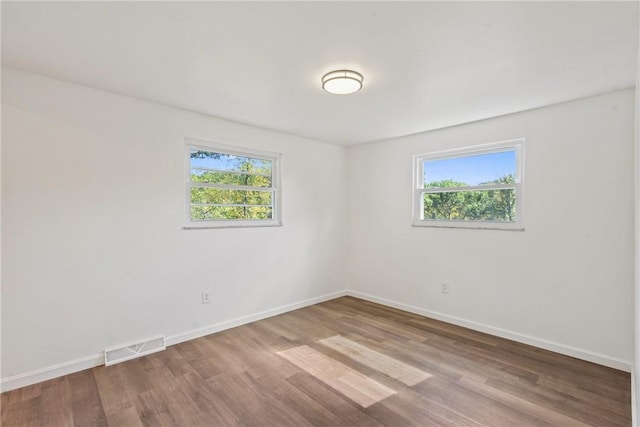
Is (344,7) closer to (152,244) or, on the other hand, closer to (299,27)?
(299,27)

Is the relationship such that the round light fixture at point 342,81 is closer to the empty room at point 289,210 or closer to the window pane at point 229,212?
the empty room at point 289,210

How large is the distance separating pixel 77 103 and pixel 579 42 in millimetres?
3714

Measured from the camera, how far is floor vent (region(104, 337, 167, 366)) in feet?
9.03

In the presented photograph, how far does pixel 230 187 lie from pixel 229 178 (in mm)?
112

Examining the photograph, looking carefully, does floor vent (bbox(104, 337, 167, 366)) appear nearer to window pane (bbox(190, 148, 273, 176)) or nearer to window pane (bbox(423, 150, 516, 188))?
window pane (bbox(190, 148, 273, 176))

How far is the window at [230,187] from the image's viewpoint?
11.2 feet

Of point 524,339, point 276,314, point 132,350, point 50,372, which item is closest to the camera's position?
point 50,372

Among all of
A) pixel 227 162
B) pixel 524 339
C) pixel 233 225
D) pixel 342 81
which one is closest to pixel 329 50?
pixel 342 81

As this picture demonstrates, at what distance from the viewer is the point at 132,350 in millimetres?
2881

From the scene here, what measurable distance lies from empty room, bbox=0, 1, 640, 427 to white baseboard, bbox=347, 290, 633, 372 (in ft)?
0.06

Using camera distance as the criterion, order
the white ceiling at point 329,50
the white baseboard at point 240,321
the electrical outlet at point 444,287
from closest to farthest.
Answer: the white ceiling at point 329,50, the white baseboard at point 240,321, the electrical outlet at point 444,287

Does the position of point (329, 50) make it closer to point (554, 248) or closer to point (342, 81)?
point (342, 81)

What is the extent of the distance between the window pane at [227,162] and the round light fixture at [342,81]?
1670 millimetres

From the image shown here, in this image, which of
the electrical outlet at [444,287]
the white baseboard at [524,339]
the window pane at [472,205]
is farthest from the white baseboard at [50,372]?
the window pane at [472,205]
